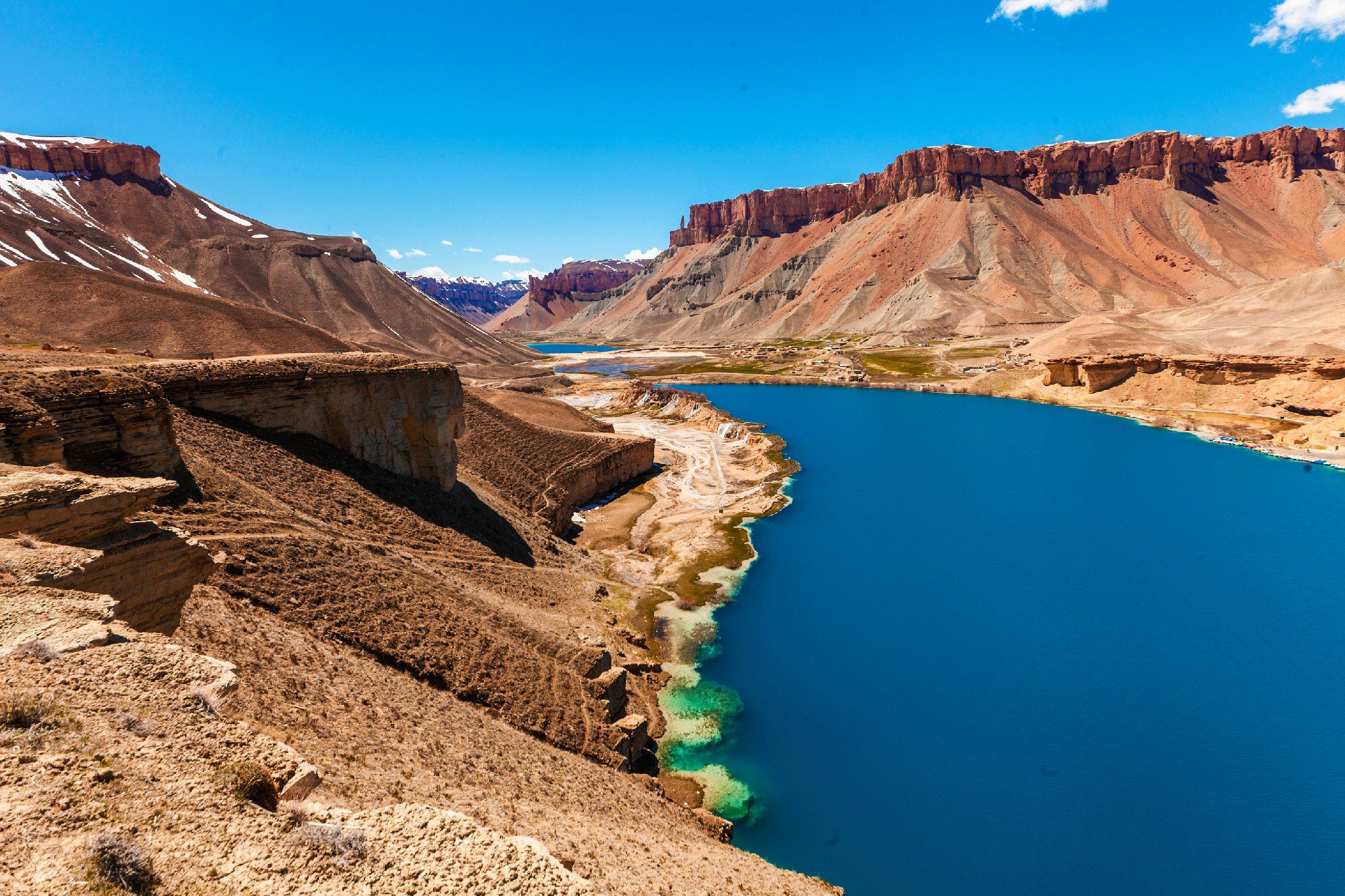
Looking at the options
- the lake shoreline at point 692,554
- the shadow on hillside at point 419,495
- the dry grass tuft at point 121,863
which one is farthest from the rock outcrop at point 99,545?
the lake shoreline at point 692,554

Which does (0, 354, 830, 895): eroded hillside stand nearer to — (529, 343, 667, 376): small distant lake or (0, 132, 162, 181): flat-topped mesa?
Answer: (529, 343, 667, 376): small distant lake

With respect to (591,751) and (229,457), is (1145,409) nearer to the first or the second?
(591,751)

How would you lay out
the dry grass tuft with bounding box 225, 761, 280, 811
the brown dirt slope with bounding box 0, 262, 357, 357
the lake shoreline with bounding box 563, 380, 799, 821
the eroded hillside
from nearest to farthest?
the eroded hillside, the dry grass tuft with bounding box 225, 761, 280, 811, the lake shoreline with bounding box 563, 380, 799, 821, the brown dirt slope with bounding box 0, 262, 357, 357

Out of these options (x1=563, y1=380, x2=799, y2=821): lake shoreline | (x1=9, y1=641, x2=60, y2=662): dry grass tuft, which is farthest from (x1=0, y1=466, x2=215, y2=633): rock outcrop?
(x1=563, y1=380, x2=799, y2=821): lake shoreline

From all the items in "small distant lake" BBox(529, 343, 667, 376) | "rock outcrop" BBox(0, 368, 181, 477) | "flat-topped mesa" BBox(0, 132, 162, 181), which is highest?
"flat-topped mesa" BBox(0, 132, 162, 181)

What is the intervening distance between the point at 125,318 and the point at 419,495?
1808 inches

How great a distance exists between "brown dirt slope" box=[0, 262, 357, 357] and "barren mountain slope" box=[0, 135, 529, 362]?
171 feet

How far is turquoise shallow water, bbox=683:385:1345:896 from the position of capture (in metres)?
19.6

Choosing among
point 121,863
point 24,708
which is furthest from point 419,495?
point 121,863

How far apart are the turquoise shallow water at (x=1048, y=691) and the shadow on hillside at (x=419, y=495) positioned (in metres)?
12.6

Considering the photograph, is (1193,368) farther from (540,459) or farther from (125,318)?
(125,318)

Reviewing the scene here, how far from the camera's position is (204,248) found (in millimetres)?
126000

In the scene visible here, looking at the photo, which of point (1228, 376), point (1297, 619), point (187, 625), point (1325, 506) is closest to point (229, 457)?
point (187, 625)

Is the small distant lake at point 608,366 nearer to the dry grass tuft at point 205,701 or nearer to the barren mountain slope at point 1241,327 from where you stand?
the barren mountain slope at point 1241,327
